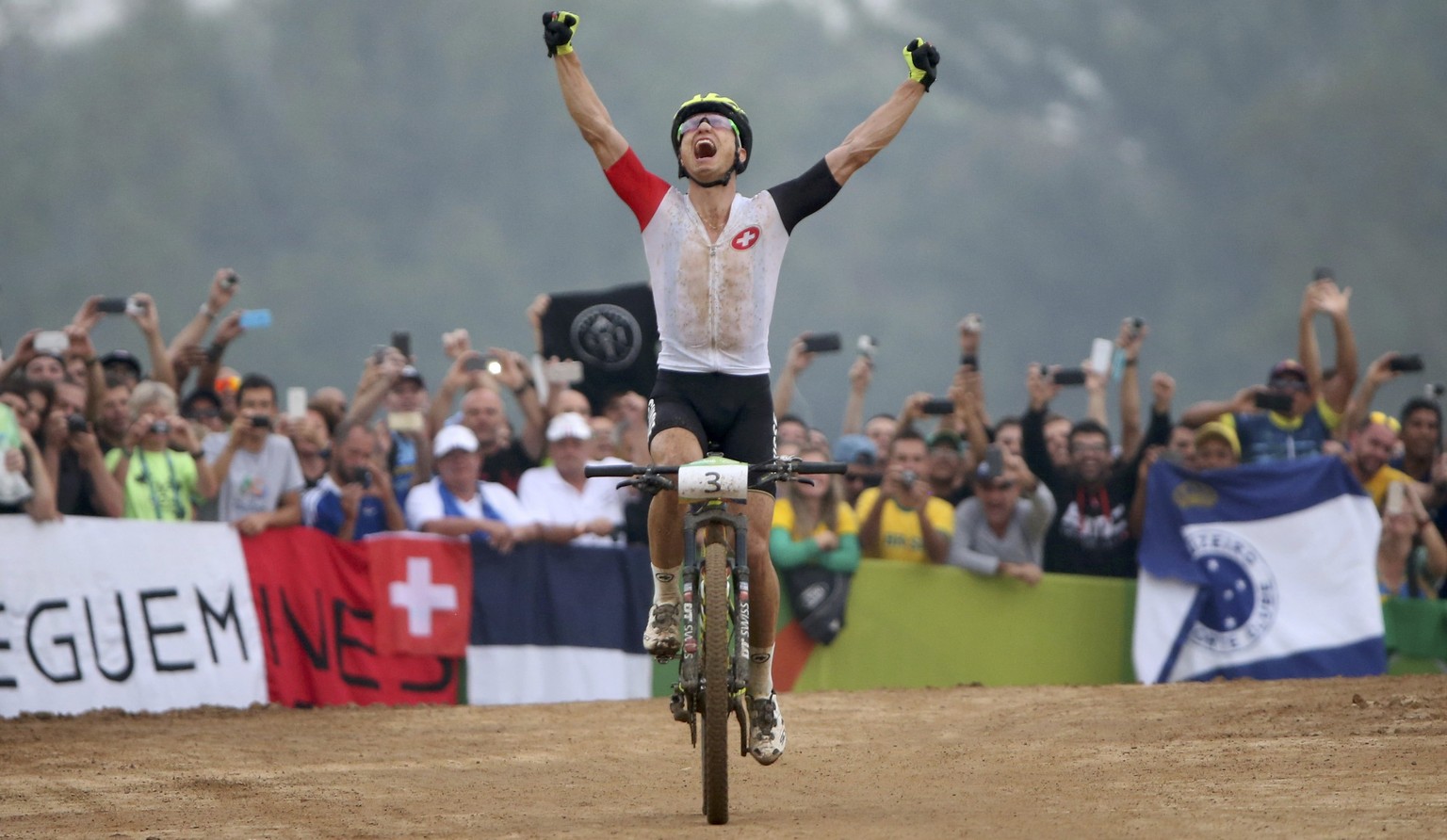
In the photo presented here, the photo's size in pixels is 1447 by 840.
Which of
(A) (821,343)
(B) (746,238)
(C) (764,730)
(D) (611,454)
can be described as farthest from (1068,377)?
(C) (764,730)

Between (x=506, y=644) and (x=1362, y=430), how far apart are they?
6.82 m

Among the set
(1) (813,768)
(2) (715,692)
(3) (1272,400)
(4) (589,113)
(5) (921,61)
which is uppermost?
(5) (921,61)

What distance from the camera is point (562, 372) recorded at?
1481 centimetres

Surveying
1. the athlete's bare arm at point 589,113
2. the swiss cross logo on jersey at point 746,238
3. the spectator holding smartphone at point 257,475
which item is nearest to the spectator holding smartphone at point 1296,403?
the spectator holding smartphone at point 257,475

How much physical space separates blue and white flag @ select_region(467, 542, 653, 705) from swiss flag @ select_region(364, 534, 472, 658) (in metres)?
0.10

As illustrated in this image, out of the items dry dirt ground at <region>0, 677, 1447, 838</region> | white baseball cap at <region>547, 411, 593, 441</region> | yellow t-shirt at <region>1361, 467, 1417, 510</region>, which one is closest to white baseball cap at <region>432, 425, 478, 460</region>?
white baseball cap at <region>547, 411, 593, 441</region>

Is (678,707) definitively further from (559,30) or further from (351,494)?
(351,494)

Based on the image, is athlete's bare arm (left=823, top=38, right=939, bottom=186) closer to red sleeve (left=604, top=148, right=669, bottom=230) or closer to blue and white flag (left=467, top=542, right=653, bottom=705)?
red sleeve (left=604, top=148, right=669, bottom=230)

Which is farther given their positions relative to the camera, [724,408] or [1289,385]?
[1289,385]

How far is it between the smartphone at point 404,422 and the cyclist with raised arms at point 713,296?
6037 mm

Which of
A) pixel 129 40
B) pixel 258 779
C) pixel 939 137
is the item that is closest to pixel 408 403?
pixel 258 779

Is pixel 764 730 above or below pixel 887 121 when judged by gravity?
below

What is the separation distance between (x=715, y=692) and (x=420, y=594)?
245 inches

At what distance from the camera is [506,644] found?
46.9ft
